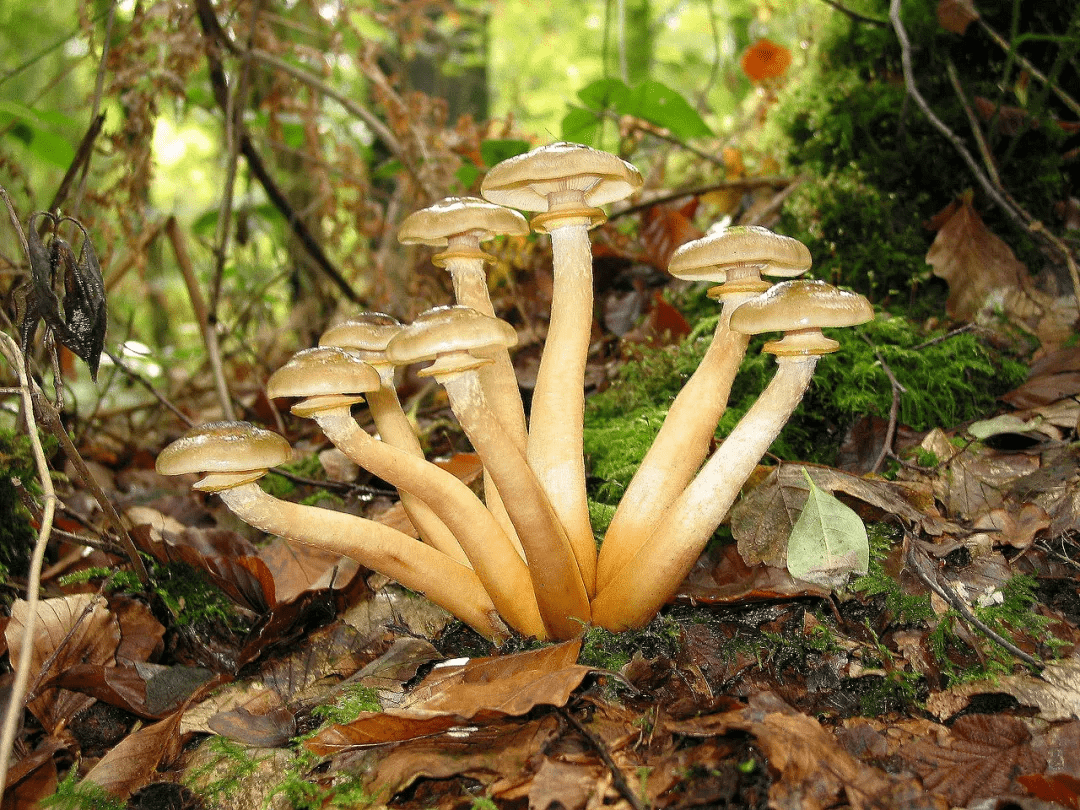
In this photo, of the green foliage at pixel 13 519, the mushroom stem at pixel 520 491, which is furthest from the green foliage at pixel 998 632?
the green foliage at pixel 13 519

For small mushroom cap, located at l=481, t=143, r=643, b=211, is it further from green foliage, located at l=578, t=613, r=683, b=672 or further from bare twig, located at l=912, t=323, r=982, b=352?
bare twig, located at l=912, t=323, r=982, b=352

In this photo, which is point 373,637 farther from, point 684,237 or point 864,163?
point 864,163

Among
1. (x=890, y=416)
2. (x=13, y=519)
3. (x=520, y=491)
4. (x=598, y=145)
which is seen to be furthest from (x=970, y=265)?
(x=13, y=519)

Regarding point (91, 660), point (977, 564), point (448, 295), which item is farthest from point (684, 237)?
point (91, 660)

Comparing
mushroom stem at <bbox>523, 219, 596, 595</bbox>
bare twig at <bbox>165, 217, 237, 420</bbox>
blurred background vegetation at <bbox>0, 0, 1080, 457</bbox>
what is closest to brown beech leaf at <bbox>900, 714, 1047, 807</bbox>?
mushroom stem at <bbox>523, 219, 596, 595</bbox>

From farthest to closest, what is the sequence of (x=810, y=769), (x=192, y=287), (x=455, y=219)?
(x=192, y=287) < (x=455, y=219) < (x=810, y=769)

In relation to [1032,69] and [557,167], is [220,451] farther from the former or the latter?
[1032,69]
